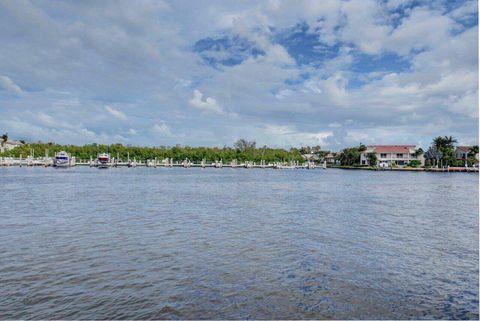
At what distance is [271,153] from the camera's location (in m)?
159

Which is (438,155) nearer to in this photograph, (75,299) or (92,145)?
(92,145)

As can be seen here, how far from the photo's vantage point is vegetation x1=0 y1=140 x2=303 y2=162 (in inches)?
4838

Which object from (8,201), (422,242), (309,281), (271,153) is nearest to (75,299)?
(309,281)

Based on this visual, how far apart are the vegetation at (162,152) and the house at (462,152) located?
56719mm

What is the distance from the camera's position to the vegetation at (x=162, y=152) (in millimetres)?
122875

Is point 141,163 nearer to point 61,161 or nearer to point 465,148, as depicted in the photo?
point 61,161

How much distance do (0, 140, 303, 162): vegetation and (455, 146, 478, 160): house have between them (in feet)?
186

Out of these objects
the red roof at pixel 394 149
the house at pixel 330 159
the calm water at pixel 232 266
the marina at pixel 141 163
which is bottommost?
the calm water at pixel 232 266

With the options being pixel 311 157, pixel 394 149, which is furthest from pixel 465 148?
pixel 311 157

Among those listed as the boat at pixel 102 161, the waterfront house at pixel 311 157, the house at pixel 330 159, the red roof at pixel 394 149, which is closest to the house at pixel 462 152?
the red roof at pixel 394 149

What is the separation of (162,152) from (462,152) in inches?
4059

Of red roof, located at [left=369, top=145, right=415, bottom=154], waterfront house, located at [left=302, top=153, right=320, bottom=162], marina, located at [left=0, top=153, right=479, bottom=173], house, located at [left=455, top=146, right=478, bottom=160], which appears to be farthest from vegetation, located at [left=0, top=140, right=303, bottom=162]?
house, located at [left=455, top=146, right=478, bottom=160]

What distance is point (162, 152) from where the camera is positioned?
456 feet

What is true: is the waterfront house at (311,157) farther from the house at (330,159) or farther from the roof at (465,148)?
the roof at (465,148)
